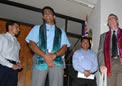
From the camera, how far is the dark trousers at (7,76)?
2.18 metres

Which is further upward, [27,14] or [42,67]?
[27,14]

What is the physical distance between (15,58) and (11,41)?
0.86ft

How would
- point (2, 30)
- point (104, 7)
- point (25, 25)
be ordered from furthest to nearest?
1. point (25, 25)
2. point (2, 30)
3. point (104, 7)

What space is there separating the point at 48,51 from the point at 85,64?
40.0 inches

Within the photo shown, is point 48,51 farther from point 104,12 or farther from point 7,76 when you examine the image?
point 104,12

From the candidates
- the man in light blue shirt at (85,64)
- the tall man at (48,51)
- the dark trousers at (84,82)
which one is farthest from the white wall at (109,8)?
the tall man at (48,51)

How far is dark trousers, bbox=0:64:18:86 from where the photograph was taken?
7.16 ft

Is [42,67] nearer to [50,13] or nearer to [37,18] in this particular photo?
[50,13]

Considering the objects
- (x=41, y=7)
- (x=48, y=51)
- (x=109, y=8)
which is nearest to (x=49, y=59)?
(x=48, y=51)

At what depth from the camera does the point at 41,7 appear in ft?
13.7

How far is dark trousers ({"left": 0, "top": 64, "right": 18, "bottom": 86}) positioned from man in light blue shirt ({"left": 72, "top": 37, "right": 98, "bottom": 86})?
0.95 meters

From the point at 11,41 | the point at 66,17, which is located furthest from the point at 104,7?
the point at 11,41

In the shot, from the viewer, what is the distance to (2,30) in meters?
3.70

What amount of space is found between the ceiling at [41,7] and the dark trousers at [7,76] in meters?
2.14
